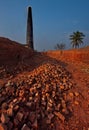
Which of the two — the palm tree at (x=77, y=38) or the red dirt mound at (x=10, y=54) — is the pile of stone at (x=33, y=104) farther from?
the palm tree at (x=77, y=38)

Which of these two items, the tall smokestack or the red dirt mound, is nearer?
the red dirt mound

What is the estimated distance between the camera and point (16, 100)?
406 centimetres

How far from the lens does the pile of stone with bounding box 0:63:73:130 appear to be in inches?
143

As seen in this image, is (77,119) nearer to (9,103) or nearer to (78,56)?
(9,103)

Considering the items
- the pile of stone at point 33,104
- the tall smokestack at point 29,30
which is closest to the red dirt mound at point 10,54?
the pile of stone at point 33,104

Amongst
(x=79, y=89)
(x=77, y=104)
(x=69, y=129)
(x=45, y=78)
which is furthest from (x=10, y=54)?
(x=69, y=129)

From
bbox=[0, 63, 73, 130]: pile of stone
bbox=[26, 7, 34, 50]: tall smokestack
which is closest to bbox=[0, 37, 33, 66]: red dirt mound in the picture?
bbox=[0, 63, 73, 130]: pile of stone

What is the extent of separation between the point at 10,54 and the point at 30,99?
4.14 metres

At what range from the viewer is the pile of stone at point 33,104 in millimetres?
3631

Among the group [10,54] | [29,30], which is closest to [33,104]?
[10,54]

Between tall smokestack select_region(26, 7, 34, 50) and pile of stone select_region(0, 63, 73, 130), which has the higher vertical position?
→ tall smokestack select_region(26, 7, 34, 50)

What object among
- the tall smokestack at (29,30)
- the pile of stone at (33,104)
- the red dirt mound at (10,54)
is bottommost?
the pile of stone at (33,104)

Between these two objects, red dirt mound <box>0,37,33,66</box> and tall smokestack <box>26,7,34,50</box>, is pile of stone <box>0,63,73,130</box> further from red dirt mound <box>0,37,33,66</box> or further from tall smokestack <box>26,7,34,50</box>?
tall smokestack <box>26,7,34,50</box>

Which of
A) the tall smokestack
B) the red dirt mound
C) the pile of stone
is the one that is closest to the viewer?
the pile of stone
